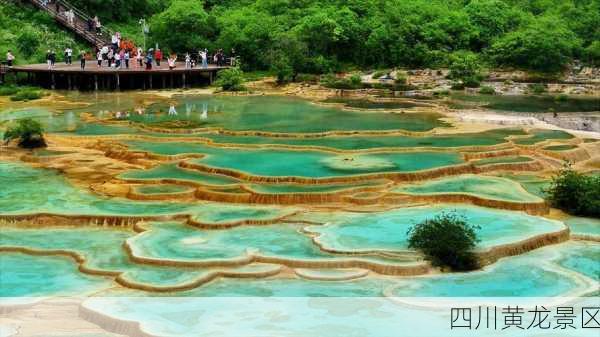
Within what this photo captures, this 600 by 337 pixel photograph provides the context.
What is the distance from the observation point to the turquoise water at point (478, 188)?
53.4ft

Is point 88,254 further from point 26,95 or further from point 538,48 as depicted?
point 538,48

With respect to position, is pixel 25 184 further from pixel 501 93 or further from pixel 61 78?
pixel 501 93

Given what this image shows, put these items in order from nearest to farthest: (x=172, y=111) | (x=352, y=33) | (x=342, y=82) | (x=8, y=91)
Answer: (x=172, y=111)
(x=8, y=91)
(x=342, y=82)
(x=352, y=33)

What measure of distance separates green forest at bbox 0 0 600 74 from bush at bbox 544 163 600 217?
21.7m

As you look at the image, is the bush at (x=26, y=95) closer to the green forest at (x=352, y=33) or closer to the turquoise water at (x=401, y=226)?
the green forest at (x=352, y=33)

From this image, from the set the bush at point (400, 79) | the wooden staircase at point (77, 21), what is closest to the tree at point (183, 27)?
the wooden staircase at point (77, 21)

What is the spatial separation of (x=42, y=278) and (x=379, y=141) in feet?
37.7

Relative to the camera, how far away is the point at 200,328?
10062mm

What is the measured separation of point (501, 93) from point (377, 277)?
24.7 m

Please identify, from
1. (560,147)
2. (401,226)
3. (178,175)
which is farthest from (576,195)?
(178,175)

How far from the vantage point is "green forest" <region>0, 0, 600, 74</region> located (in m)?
39.6

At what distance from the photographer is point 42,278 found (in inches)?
485

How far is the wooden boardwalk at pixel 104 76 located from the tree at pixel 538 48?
13298 mm

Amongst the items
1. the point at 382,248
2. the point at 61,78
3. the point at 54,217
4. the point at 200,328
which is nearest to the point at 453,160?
the point at 382,248
